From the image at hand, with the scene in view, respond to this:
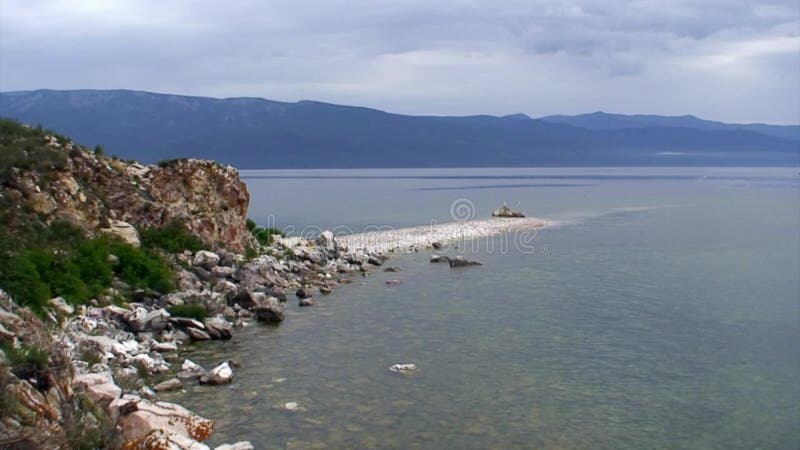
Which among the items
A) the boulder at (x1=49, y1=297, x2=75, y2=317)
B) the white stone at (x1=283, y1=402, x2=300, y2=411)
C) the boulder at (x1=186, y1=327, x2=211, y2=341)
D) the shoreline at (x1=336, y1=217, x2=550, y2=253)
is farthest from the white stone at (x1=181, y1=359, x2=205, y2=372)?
the shoreline at (x1=336, y1=217, x2=550, y2=253)

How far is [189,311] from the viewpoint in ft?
74.1

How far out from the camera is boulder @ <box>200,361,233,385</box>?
57.0ft

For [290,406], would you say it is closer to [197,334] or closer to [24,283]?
[197,334]

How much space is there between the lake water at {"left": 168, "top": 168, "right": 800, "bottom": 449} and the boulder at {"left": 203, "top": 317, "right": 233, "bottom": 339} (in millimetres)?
375

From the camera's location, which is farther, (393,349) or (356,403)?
(393,349)

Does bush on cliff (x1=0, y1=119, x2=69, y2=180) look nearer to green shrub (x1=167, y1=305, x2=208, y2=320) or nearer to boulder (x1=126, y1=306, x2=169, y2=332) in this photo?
boulder (x1=126, y1=306, x2=169, y2=332)

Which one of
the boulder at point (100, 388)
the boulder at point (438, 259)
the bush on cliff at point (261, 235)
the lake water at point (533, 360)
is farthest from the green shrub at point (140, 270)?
the boulder at point (438, 259)

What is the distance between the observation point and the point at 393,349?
69.2ft

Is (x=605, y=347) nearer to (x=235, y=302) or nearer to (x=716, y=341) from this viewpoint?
(x=716, y=341)

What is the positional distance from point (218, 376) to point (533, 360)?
8.48 metres

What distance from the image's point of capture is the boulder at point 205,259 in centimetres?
2894

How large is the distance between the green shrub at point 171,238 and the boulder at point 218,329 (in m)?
7.29

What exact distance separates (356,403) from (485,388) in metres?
3.27

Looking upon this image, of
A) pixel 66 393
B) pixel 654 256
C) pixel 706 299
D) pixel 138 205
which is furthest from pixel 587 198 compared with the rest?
pixel 66 393
